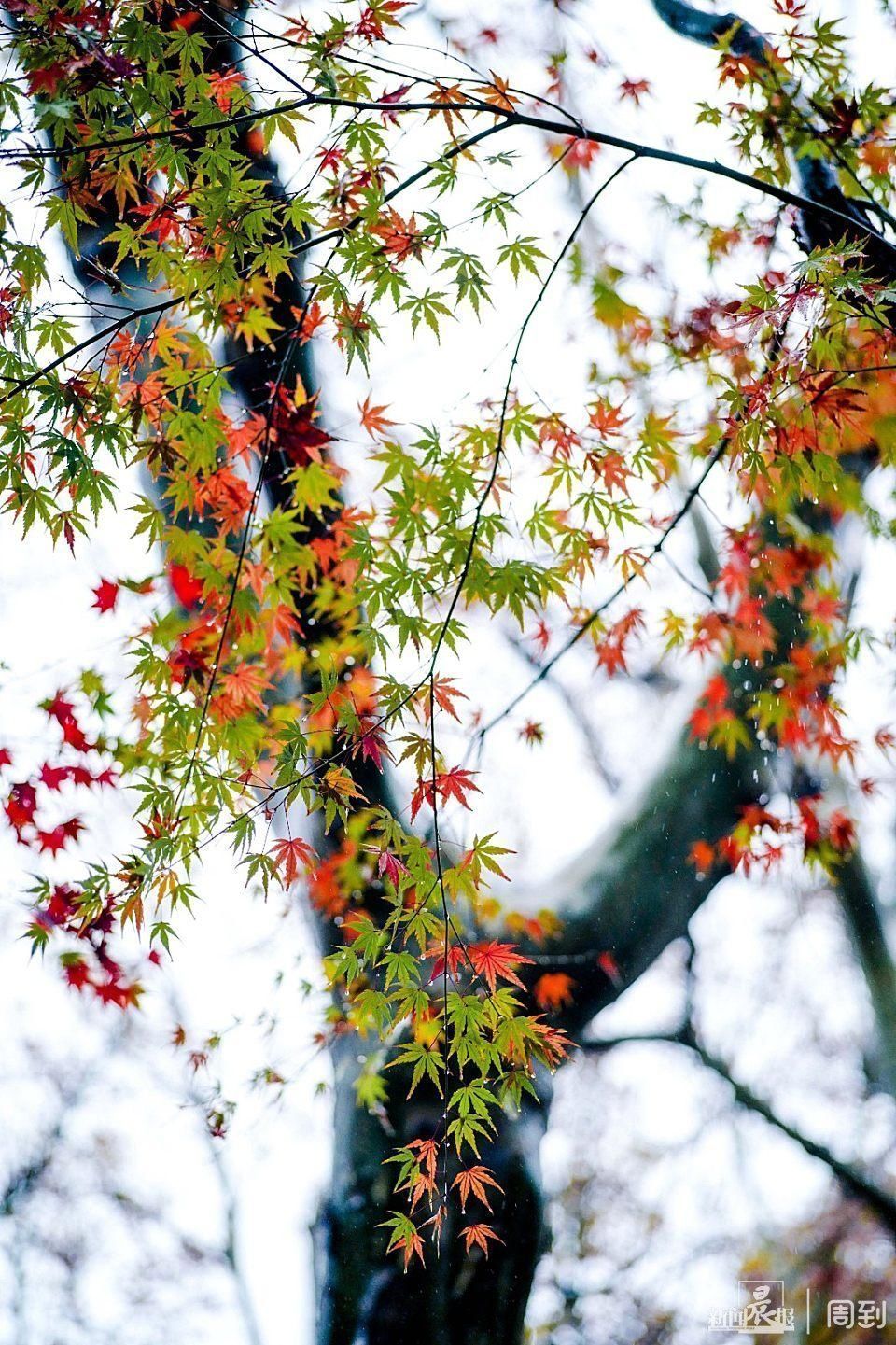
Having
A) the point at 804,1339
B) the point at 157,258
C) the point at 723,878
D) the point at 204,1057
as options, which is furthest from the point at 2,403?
the point at 804,1339

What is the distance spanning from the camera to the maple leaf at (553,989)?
2617 mm

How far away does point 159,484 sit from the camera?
2479mm


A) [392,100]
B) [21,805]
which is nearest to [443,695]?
[392,100]

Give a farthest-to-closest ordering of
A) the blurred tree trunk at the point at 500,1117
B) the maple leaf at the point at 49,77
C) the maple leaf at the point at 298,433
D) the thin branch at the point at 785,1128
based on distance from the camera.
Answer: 1. the thin branch at the point at 785,1128
2. the blurred tree trunk at the point at 500,1117
3. the maple leaf at the point at 298,433
4. the maple leaf at the point at 49,77

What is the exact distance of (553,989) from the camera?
2633mm

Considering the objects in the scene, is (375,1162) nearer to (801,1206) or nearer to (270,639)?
(270,639)

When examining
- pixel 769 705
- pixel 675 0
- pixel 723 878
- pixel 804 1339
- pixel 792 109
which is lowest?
pixel 804 1339

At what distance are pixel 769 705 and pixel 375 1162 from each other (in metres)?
1.78

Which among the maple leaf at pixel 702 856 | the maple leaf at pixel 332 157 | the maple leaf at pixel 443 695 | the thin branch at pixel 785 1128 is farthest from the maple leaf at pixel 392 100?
the thin branch at pixel 785 1128

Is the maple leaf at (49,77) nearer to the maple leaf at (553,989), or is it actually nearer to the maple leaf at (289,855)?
the maple leaf at (289,855)

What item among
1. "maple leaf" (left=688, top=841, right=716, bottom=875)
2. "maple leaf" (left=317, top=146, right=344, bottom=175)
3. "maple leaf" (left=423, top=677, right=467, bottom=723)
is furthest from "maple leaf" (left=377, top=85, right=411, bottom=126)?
"maple leaf" (left=688, top=841, right=716, bottom=875)

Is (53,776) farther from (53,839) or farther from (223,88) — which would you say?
(223,88)

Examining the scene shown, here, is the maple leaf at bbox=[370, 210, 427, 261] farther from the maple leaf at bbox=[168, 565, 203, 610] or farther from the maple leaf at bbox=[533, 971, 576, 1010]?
the maple leaf at bbox=[533, 971, 576, 1010]

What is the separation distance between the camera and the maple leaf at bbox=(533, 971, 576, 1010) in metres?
2.62
